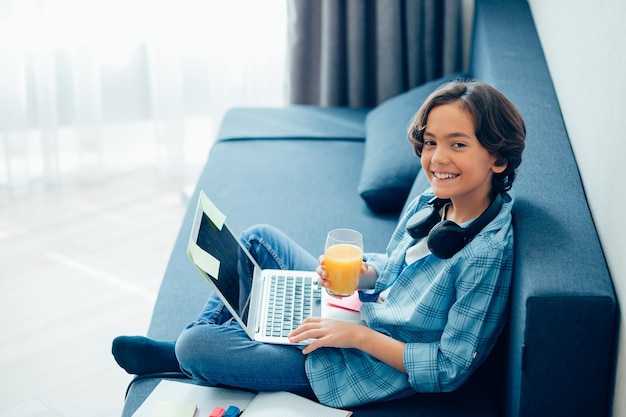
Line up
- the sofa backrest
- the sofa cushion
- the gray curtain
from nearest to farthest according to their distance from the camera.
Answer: the sofa backrest, the sofa cushion, the gray curtain

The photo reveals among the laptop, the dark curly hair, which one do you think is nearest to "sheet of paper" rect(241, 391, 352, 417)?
the laptop

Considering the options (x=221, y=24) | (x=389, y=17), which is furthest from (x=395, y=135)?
(x=221, y=24)

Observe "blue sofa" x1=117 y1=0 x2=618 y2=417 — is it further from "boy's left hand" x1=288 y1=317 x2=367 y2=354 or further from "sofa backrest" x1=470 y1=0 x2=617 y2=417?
"boy's left hand" x1=288 y1=317 x2=367 y2=354

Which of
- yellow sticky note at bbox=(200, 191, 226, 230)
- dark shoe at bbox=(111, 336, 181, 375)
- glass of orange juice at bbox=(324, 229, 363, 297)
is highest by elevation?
yellow sticky note at bbox=(200, 191, 226, 230)

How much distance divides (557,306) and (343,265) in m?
0.50

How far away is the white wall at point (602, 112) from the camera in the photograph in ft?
4.19

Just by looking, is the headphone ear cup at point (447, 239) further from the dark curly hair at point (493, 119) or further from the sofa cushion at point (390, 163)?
the sofa cushion at point (390, 163)

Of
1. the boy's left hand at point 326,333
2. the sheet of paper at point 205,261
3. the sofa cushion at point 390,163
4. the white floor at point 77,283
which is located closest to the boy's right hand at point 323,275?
the boy's left hand at point 326,333

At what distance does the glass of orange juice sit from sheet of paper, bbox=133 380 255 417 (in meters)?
0.30

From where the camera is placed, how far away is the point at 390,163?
2.37 m

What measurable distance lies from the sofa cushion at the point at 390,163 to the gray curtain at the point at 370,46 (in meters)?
0.58

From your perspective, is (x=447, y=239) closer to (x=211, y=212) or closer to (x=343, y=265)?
(x=343, y=265)

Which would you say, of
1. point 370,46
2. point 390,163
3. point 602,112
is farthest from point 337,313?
point 370,46

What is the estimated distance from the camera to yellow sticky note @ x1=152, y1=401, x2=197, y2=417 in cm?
149
